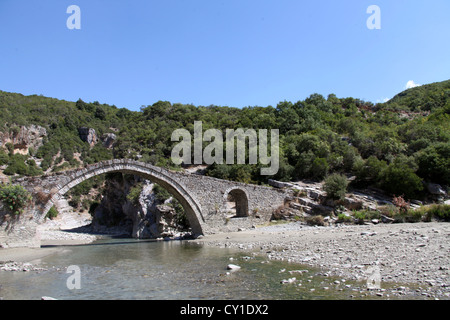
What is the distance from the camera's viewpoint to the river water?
19.8 feet

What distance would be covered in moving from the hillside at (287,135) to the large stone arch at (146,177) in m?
8.25

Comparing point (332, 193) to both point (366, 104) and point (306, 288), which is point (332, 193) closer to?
point (306, 288)

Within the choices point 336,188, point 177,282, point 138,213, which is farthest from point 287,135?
point 177,282

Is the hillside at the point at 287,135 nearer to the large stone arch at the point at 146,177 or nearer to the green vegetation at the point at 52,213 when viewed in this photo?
the green vegetation at the point at 52,213

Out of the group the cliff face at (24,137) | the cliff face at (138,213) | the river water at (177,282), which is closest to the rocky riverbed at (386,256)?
the river water at (177,282)

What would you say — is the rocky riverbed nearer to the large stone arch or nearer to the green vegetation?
the large stone arch

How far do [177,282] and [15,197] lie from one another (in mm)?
9799

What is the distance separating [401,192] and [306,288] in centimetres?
1952

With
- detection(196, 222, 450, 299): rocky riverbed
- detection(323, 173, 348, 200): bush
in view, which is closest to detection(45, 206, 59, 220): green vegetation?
detection(323, 173, 348, 200): bush

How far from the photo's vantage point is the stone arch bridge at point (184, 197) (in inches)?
544

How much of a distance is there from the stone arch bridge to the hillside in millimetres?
5361

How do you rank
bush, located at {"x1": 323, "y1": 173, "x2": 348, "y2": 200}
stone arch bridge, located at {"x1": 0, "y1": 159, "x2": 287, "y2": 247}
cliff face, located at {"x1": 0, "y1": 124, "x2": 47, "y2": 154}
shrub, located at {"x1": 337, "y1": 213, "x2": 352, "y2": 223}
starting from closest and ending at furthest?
stone arch bridge, located at {"x1": 0, "y1": 159, "x2": 287, "y2": 247}
shrub, located at {"x1": 337, "y1": 213, "x2": 352, "y2": 223}
bush, located at {"x1": 323, "y1": 173, "x2": 348, "y2": 200}
cliff face, located at {"x1": 0, "y1": 124, "x2": 47, "y2": 154}
